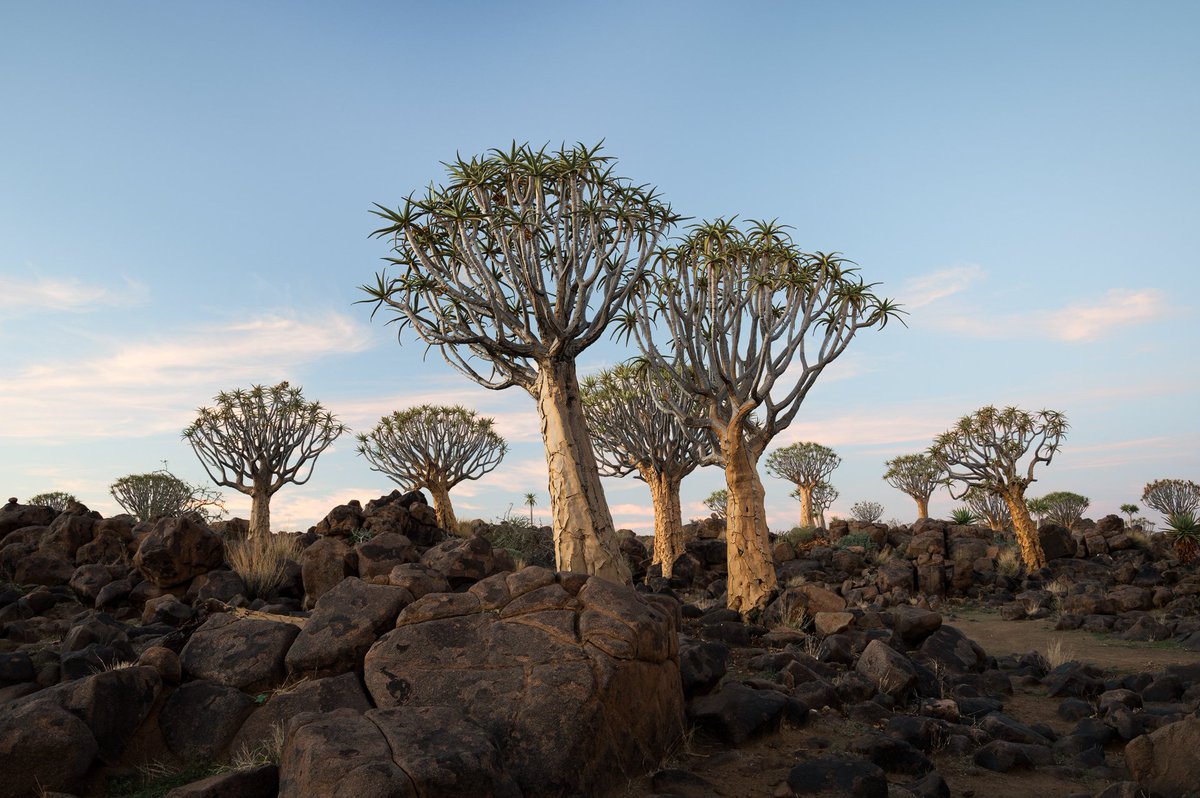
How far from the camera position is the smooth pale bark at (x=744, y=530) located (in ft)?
52.6

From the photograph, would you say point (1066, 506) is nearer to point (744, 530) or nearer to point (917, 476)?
point (917, 476)

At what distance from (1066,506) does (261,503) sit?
1801 inches

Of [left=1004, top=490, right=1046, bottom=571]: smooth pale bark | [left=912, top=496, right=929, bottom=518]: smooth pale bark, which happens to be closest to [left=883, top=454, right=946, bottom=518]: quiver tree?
[left=912, top=496, right=929, bottom=518]: smooth pale bark

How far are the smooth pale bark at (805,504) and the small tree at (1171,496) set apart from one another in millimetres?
18802

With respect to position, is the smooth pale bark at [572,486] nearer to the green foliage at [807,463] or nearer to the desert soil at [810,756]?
the desert soil at [810,756]

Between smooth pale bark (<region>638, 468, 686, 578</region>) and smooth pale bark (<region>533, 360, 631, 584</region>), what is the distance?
11.9 meters

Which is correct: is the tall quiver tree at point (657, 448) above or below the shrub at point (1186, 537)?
above

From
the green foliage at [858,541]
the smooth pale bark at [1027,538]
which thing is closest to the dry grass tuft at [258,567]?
the green foliage at [858,541]

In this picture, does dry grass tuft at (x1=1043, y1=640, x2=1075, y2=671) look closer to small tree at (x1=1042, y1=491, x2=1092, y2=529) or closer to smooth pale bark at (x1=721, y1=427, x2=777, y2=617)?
smooth pale bark at (x1=721, y1=427, x2=777, y2=617)

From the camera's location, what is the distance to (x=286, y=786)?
5.57 m

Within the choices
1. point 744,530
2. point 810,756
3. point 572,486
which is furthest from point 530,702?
point 744,530

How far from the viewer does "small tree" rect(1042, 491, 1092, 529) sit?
48.4 m

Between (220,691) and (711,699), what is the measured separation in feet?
16.1

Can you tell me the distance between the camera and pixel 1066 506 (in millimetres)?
49188
